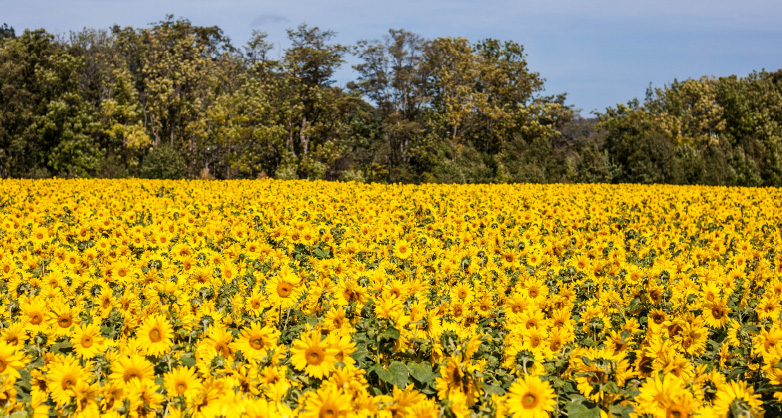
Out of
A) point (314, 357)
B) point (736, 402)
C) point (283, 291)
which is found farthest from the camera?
point (283, 291)

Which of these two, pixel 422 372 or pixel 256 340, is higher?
pixel 256 340

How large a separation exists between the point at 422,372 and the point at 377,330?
34cm

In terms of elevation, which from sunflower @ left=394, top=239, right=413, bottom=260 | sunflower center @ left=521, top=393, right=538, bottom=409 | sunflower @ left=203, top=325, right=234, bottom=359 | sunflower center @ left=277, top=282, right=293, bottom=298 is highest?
sunflower @ left=394, top=239, right=413, bottom=260

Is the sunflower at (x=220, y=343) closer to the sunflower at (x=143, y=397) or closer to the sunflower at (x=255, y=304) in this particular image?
the sunflower at (x=143, y=397)

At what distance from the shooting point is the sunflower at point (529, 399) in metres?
2.62

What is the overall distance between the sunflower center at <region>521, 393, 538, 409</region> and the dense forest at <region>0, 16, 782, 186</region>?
31.7 meters

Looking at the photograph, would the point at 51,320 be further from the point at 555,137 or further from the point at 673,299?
the point at 555,137

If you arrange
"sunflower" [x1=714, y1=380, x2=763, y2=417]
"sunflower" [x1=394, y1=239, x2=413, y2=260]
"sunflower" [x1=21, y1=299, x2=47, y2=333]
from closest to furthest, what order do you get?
"sunflower" [x1=714, y1=380, x2=763, y2=417]
"sunflower" [x1=21, y1=299, x2=47, y2=333]
"sunflower" [x1=394, y1=239, x2=413, y2=260]

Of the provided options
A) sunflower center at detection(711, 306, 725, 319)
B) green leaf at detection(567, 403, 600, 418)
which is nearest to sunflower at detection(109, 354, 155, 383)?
green leaf at detection(567, 403, 600, 418)

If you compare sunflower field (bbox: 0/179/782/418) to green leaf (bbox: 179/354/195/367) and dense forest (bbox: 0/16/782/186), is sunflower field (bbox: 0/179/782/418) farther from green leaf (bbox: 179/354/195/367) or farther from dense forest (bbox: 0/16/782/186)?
dense forest (bbox: 0/16/782/186)

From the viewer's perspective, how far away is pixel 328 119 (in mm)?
46906

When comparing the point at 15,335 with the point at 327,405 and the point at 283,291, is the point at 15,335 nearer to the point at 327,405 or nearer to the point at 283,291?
the point at 283,291

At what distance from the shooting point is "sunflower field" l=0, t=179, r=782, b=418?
266 cm

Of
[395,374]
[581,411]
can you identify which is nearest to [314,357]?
[395,374]
